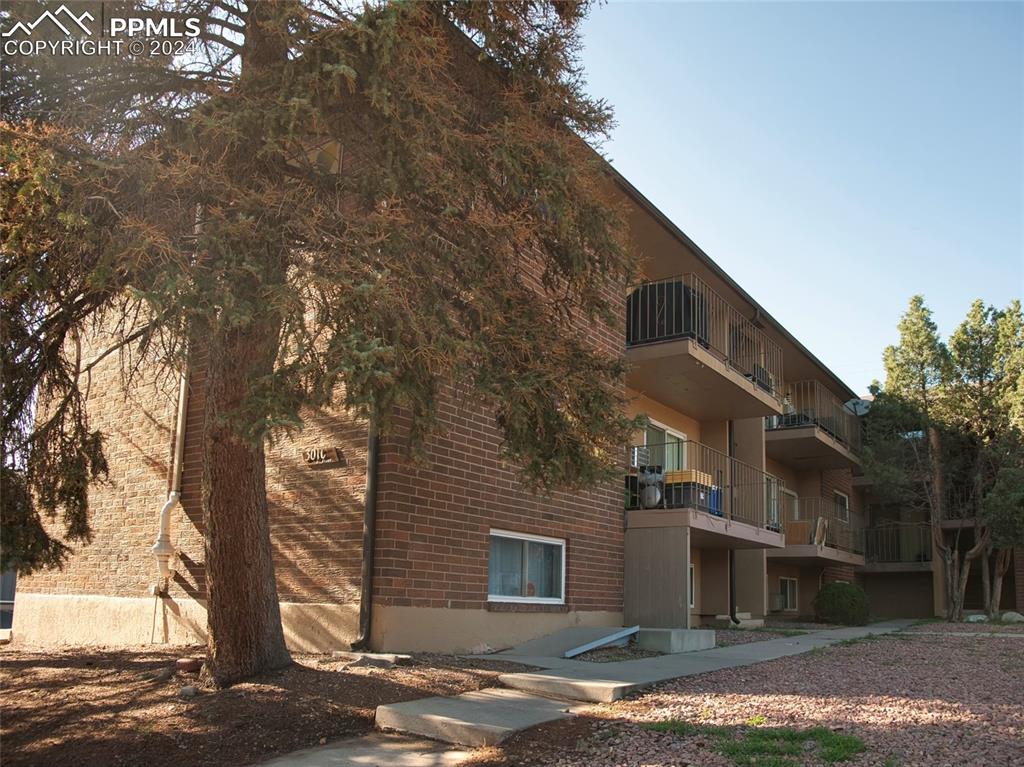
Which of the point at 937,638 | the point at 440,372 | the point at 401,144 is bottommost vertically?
the point at 937,638

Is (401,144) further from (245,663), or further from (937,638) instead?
(937,638)

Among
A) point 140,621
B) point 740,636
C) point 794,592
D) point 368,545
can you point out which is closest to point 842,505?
point 794,592

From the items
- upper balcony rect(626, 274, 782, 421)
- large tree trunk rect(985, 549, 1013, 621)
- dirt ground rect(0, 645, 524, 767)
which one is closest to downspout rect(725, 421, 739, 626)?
upper balcony rect(626, 274, 782, 421)

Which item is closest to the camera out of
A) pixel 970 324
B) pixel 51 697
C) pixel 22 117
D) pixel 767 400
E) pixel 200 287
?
pixel 200 287

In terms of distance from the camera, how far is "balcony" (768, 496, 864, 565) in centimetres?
2183

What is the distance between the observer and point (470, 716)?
702cm

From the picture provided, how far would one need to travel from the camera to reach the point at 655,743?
6.43 metres

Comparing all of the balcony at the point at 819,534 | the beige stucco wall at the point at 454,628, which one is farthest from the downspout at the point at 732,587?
the beige stucco wall at the point at 454,628

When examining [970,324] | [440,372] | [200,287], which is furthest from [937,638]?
[200,287]

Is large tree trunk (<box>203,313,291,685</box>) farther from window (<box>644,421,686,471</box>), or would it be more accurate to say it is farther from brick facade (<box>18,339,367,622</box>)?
window (<box>644,421,686,471</box>)

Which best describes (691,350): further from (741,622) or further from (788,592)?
(788,592)

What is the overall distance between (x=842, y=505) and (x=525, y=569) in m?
18.9

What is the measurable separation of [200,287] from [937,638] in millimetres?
14379

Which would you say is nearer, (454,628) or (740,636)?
(454,628)
